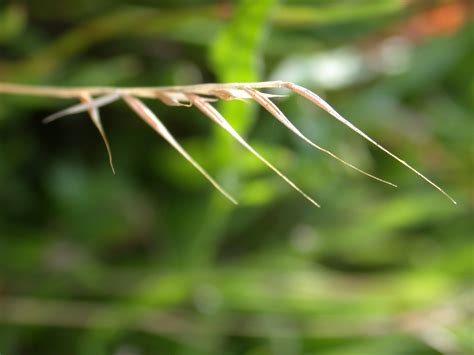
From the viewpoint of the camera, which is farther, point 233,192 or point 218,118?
point 233,192

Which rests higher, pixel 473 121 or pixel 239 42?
pixel 473 121

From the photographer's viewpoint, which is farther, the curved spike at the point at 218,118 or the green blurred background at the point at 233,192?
the green blurred background at the point at 233,192

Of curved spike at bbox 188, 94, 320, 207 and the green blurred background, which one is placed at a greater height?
the green blurred background

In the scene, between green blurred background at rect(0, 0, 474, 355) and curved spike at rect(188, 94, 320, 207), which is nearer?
curved spike at rect(188, 94, 320, 207)

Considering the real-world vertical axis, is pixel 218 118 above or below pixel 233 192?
below

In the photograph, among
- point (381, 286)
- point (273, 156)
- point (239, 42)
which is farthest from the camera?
point (381, 286)

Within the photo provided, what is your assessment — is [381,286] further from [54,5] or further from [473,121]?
[54,5]

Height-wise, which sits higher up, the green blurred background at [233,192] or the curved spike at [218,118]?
the green blurred background at [233,192]

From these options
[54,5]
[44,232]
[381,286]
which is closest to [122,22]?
[54,5]
